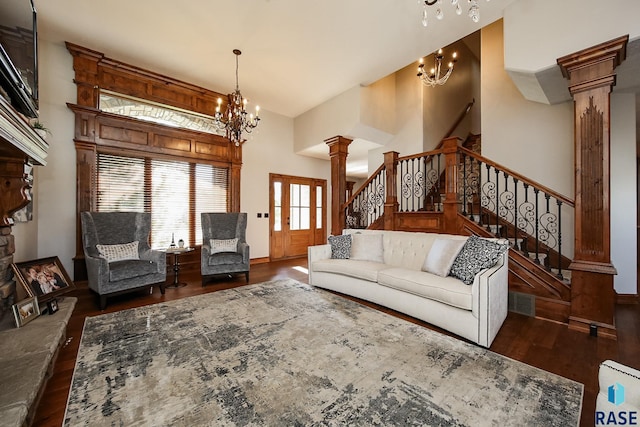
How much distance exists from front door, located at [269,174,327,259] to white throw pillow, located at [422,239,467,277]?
3.89 m

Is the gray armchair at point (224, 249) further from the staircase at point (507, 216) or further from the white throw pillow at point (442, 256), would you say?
the white throw pillow at point (442, 256)

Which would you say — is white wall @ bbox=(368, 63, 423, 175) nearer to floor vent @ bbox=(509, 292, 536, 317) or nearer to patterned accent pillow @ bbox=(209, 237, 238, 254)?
floor vent @ bbox=(509, 292, 536, 317)

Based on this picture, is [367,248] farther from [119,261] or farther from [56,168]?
[56,168]

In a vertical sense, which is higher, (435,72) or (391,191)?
(435,72)

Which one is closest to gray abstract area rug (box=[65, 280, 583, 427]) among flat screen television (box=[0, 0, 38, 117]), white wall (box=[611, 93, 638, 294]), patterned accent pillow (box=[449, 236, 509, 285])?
patterned accent pillow (box=[449, 236, 509, 285])

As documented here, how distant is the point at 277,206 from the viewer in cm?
613

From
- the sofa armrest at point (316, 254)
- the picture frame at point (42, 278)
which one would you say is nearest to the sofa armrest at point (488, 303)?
the sofa armrest at point (316, 254)

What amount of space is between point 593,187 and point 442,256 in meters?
1.45

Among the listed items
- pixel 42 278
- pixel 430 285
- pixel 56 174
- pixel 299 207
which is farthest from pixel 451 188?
pixel 56 174

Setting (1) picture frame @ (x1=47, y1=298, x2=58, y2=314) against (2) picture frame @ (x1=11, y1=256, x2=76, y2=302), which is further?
(2) picture frame @ (x1=11, y1=256, x2=76, y2=302)

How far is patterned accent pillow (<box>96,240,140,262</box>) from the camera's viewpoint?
3.41 metres

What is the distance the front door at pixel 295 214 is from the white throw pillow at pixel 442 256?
389 centimetres

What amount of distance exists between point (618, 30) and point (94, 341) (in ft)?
17.4

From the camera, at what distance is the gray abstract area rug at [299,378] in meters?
1.41
